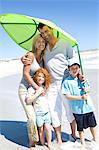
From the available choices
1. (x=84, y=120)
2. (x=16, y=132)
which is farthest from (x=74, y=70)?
(x=16, y=132)

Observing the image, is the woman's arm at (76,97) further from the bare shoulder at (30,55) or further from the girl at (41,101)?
the bare shoulder at (30,55)

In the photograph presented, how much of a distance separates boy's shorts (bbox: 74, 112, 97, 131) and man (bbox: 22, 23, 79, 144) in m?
0.17

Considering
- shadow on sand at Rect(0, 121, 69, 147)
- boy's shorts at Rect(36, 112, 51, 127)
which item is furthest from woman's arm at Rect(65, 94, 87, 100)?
shadow on sand at Rect(0, 121, 69, 147)

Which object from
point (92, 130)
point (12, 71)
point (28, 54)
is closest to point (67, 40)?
point (28, 54)

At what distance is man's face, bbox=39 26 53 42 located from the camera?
315cm

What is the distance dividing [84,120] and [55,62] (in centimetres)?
57

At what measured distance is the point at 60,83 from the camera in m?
3.29

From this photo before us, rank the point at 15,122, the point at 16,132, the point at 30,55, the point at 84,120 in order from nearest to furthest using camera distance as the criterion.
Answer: the point at 30,55 < the point at 84,120 < the point at 16,132 < the point at 15,122

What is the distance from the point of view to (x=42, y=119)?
126 inches

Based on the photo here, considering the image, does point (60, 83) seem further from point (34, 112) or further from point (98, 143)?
point (98, 143)

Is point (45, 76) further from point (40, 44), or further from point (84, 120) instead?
point (84, 120)

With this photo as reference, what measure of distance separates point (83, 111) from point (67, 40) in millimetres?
628

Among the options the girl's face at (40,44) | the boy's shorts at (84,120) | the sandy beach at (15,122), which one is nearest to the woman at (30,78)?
the girl's face at (40,44)

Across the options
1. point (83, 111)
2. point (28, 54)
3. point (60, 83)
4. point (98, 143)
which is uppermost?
point (28, 54)
